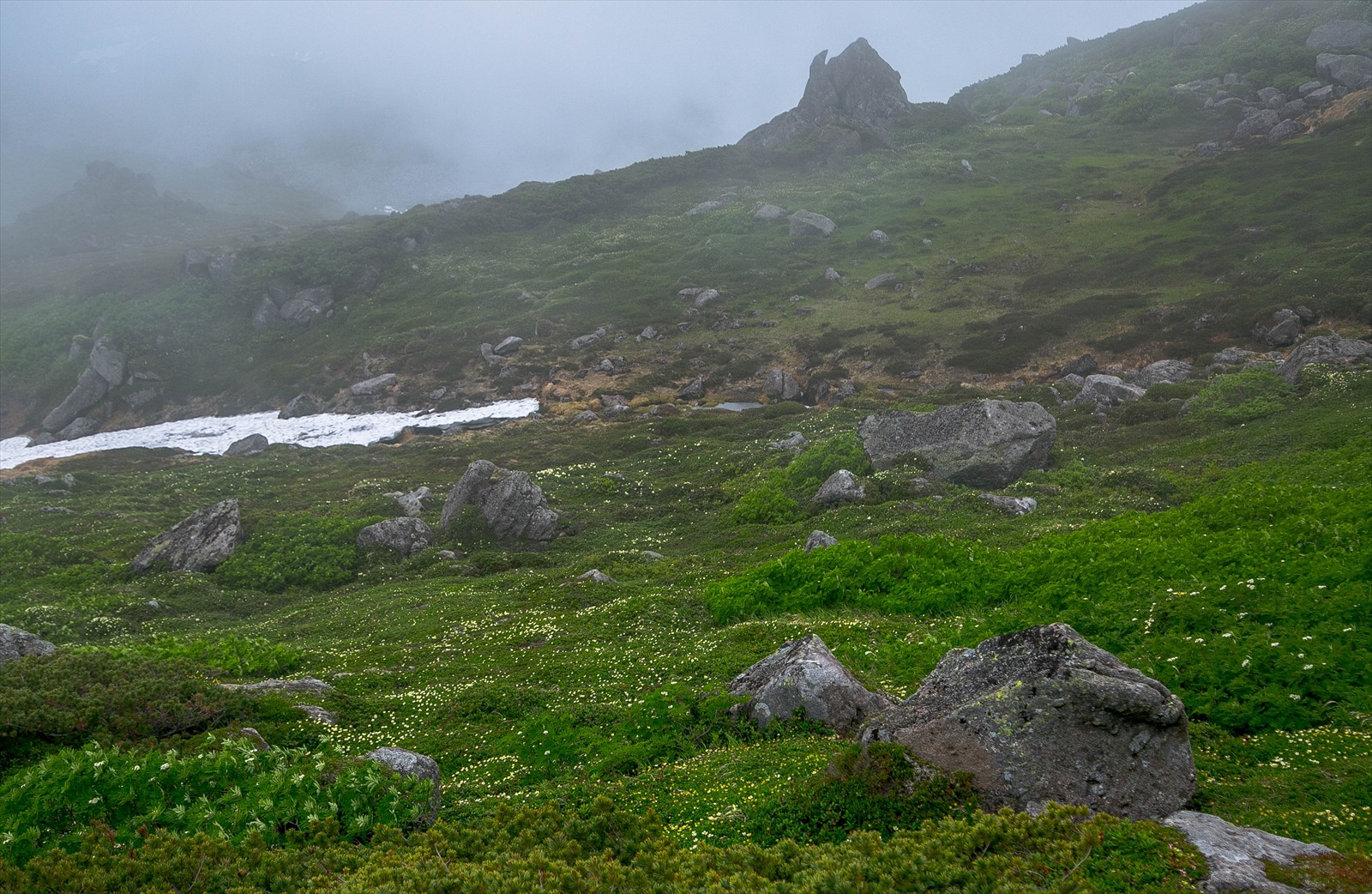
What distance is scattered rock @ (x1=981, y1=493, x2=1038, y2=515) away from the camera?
83.3 feet

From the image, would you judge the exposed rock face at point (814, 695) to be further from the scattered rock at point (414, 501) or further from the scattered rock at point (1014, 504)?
the scattered rock at point (414, 501)

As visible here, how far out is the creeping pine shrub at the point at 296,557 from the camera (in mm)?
32750

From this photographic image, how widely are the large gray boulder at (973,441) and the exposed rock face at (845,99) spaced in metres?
129

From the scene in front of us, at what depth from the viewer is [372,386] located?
77.0 meters

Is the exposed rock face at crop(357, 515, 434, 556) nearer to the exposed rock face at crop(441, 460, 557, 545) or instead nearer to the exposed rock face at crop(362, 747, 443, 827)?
the exposed rock face at crop(441, 460, 557, 545)

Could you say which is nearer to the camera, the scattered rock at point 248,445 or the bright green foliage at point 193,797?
the bright green foliage at point 193,797

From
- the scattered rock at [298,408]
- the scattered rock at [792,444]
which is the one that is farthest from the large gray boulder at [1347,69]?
the scattered rock at [298,408]

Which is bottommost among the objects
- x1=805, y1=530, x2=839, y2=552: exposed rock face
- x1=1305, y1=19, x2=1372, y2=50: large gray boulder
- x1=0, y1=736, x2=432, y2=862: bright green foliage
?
x1=805, y1=530, x2=839, y2=552: exposed rock face

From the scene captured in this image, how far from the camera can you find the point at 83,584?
31.8m

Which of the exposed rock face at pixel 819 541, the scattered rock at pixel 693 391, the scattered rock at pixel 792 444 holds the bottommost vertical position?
the exposed rock face at pixel 819 541

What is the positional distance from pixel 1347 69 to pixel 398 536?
130295mm

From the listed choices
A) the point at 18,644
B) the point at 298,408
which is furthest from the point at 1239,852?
the point at 298,408

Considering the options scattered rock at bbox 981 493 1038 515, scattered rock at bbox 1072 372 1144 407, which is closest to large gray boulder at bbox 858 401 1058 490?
scattered rock at bbox 981 493 1038 515

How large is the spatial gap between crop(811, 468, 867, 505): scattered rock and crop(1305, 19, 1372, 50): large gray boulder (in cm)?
12653
